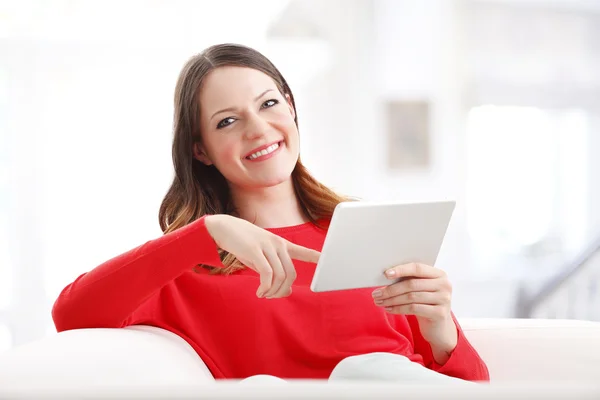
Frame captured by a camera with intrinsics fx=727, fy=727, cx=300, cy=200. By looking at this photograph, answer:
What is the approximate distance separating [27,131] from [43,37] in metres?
0.71

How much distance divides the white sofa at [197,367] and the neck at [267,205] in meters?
0.40

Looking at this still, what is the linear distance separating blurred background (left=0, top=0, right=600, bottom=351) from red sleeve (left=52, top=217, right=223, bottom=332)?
4210 mm

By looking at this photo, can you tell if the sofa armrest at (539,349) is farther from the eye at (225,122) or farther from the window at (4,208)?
the window at (4,208)

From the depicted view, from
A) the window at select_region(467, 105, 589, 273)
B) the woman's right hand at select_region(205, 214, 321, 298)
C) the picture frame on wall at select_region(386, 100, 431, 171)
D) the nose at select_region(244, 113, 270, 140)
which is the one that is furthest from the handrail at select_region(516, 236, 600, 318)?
the woman's right hand at select_region(205, 214, 321, 298)

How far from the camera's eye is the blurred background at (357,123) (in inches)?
214

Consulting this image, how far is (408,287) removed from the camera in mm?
1320

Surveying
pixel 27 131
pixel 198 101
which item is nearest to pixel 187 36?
pixel 27 131

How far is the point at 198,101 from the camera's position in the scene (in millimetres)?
1723

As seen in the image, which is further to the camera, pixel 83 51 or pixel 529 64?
pixel 529 64

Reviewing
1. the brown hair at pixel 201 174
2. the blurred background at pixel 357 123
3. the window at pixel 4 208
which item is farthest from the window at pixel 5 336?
the brown hair at pixel 201 174

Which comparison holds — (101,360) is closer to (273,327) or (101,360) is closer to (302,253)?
(302,253)

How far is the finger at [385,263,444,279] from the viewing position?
1293mm

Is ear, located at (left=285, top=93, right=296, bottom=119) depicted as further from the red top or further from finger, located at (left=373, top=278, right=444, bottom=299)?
finger, located at (left=373, top=278, right=444, bottom=299)

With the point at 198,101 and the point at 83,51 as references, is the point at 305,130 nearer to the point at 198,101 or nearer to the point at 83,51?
the point at 83,51
